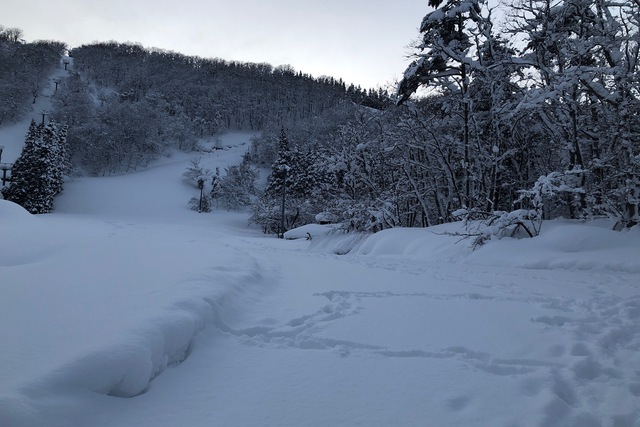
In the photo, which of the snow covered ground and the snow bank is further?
the snow bank

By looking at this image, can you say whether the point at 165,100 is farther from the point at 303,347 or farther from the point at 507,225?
the point at 303,347

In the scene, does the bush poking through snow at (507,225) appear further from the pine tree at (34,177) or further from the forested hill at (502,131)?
the pine tree at (34,177)

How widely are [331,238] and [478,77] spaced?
10632 mm

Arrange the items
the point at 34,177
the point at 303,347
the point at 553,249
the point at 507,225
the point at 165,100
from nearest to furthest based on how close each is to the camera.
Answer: the point at 303,347 → the point at 553,249 → the point at 507,225 → the point at 34,177 → the point at 165,100

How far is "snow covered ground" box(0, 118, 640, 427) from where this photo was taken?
2.13 metres

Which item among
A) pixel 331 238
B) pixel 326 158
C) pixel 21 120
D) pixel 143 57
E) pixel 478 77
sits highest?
pixel 143 57

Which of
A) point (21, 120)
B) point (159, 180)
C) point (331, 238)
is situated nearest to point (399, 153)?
point (331, 238)

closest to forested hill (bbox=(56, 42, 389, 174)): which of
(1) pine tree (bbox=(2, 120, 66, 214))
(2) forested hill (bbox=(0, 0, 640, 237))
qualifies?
(2) forested hill (bbox=(0, 0, 640, 237))

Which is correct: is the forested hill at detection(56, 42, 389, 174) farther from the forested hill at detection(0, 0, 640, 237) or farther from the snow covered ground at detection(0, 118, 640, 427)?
the snow covered ground at detection(0, 118, 640, 427)

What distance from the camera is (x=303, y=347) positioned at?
3254 millimetres

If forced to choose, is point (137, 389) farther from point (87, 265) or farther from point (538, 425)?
point (87, 265)

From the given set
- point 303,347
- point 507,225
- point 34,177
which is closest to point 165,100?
point 34,177

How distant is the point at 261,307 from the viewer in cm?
462

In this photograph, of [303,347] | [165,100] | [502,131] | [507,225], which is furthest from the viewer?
[165,100]
